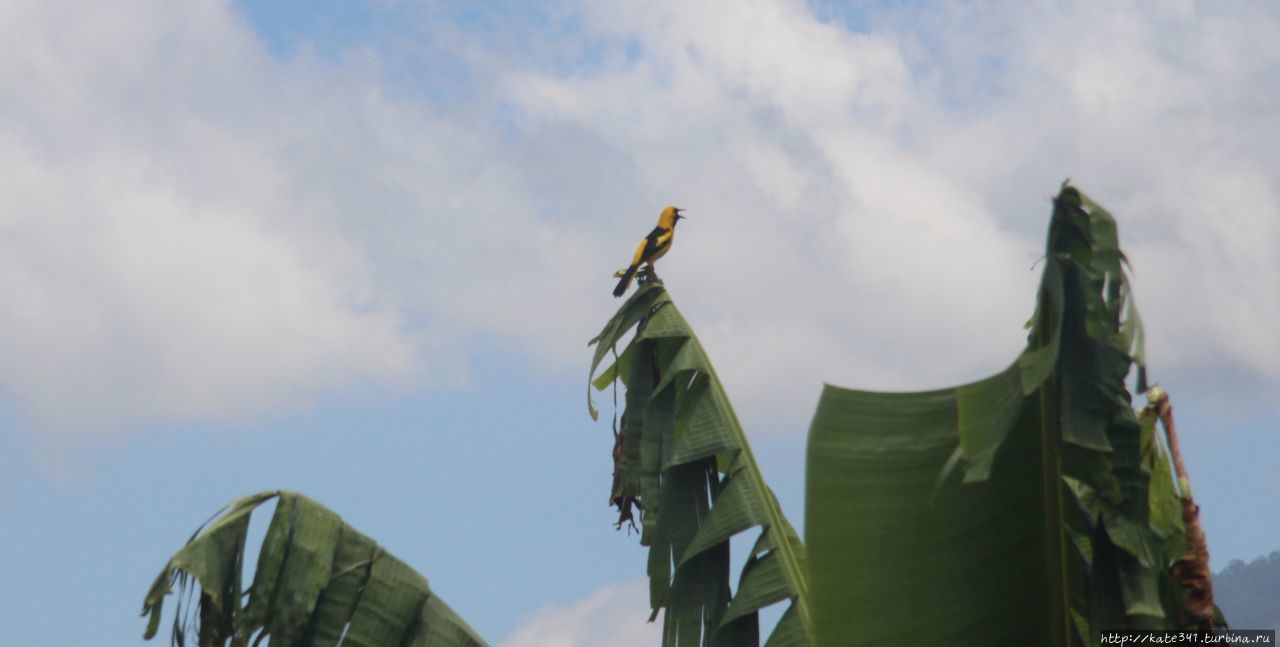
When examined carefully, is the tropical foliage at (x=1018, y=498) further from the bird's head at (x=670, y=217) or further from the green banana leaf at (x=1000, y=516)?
the bird's head at (x=670, y=217)

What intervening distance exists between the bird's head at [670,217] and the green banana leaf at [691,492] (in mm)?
5115

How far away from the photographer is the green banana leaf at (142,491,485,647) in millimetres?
5137

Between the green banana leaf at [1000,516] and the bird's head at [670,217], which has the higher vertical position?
the bird's head at [670,217]

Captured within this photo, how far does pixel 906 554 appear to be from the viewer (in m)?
3.60

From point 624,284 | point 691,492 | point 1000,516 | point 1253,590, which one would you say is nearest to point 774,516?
point 691,492

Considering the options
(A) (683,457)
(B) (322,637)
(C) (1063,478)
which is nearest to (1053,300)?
(C) (1063,478)

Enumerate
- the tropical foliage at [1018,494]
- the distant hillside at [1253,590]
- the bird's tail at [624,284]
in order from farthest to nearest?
the distant hillside at [1253,590]
the bird's tail at [624,284]
the tropical foliage at [1018,494]

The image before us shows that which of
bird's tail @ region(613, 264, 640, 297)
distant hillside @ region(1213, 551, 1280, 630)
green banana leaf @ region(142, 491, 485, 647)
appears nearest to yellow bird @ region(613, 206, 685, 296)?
bird's tail @ region(613, 264, 640, 297)

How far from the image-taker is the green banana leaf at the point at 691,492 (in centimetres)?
498

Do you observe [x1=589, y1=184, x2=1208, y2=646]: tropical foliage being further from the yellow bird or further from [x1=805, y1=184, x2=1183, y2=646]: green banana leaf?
the yellow bird

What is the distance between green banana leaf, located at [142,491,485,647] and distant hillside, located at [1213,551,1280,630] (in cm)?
15312

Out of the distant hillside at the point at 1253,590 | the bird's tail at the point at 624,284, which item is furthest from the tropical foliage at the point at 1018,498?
the distant hillside at the point at 1253,590

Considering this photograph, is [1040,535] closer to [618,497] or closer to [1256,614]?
[618,497]

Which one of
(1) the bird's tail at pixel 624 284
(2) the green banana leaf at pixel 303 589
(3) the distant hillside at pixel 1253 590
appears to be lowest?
(2) the green banana leaf at pixel 303 589
